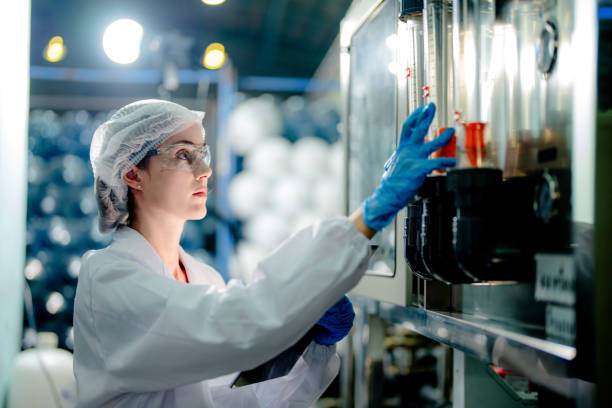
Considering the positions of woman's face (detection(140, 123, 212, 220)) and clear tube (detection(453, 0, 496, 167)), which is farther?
woman's face (detection(140, 123, 212, 220))

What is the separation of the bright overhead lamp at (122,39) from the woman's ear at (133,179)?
1.40 m

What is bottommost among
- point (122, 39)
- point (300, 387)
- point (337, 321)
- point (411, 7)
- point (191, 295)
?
point (300, 387)

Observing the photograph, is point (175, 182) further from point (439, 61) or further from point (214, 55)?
point (214, 55)

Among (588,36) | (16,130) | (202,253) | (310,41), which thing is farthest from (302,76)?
(588,36)

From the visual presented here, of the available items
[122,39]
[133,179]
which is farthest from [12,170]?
[133,179]

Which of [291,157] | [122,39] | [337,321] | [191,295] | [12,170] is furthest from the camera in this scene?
[291,157]

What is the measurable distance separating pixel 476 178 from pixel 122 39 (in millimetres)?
2220

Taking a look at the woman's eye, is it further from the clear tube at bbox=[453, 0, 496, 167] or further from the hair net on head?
the clear tube at bbox=[453, 0, 496, 167]

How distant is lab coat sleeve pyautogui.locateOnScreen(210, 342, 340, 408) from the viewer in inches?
47.9

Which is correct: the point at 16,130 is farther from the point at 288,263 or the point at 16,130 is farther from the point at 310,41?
the point at 310,41

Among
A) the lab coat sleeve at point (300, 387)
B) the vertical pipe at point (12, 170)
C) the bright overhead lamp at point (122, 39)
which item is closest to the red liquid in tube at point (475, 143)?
the lab coat sleeve at point (300, 387)

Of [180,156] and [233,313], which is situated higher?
[180,156]

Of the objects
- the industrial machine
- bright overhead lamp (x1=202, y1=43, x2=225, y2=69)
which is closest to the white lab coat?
the industrial machine

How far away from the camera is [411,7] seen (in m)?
0.97
